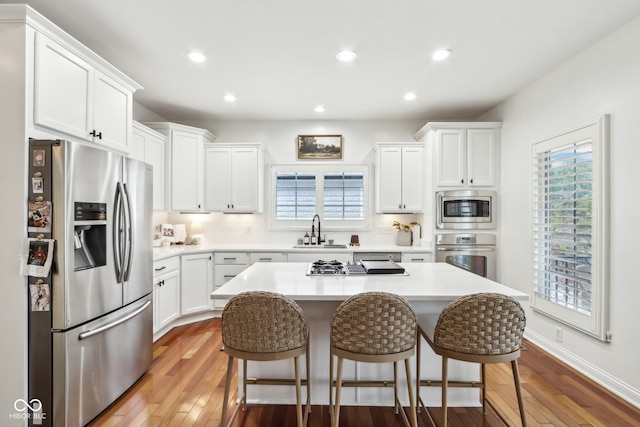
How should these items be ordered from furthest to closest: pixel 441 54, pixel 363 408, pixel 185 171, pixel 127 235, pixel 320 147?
pixel 320 147
pixel 185 171
pixel 441 54
pixel 127 235
pixel 363 408

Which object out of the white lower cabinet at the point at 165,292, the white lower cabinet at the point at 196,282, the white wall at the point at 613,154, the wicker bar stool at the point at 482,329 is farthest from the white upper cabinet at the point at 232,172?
the white wall at the point at 613,154

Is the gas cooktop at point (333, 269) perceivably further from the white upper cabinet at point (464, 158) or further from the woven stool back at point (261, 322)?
the white upper cabinet at point (464, 158)

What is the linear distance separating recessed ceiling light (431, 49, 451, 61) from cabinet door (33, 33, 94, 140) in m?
2.73

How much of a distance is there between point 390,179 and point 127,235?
313 cm

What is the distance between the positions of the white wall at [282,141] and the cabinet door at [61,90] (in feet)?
7.97

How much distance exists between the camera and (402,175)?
4141 millimetres

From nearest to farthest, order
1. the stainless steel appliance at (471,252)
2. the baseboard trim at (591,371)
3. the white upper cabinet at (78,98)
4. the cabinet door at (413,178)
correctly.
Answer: the white upper cabinet at (78,98)
the baseboard trim at (591,371)
the stainless steel appliance at (471,252)
the cabinet door at (413,178)

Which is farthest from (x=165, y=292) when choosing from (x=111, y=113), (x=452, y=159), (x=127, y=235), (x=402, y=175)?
(x=452, y=159)

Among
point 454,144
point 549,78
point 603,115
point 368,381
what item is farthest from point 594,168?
point 368,381

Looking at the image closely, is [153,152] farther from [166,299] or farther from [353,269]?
[353,269]

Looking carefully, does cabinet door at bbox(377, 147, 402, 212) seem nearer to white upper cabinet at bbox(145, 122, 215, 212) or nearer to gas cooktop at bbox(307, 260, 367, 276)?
gas cooktop at bbox(307, 260, 367, 276)

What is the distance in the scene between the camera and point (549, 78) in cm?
301

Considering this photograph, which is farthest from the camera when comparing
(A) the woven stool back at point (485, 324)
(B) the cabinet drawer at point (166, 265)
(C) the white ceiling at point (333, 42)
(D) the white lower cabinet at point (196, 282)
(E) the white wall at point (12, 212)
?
(D) the white lower cabinet at point (196, 282)

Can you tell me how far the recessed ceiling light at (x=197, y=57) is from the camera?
265 centimetres
